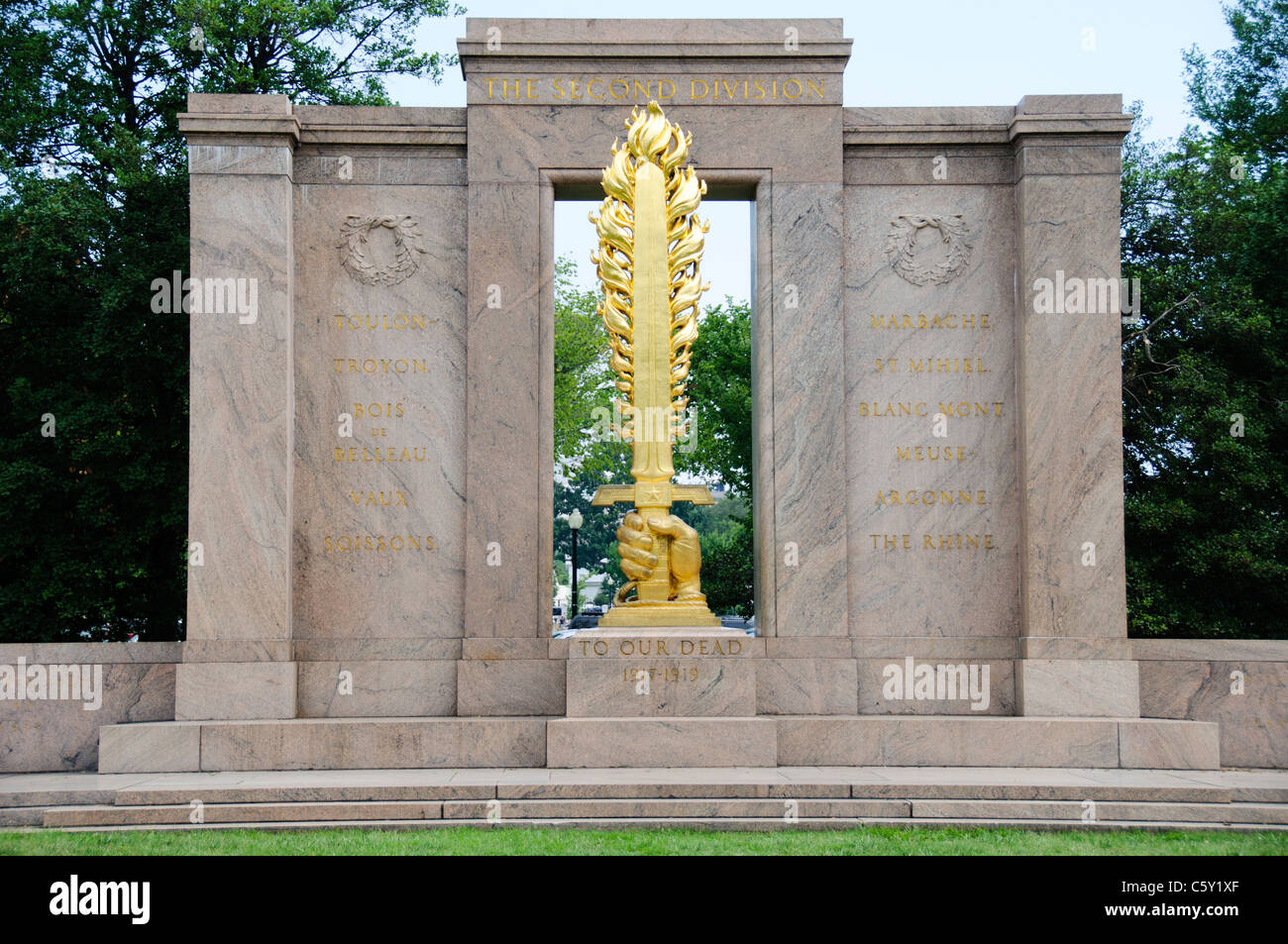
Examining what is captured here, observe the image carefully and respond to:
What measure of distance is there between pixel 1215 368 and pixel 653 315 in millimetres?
13296

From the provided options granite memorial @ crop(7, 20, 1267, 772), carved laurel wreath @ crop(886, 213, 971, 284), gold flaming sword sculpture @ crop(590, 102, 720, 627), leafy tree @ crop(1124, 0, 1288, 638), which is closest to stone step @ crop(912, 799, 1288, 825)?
granite memorial @ crop(7, 20, 1267, 772)

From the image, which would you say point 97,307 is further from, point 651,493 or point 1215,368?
point 1215,368

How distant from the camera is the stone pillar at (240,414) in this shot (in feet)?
41.1

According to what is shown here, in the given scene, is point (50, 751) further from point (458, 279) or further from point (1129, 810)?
point (1129, 810)

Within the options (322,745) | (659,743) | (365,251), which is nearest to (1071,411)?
(659,743)

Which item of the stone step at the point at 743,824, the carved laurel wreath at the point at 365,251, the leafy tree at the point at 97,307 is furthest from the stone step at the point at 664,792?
the leafy tree at the point at 97,307

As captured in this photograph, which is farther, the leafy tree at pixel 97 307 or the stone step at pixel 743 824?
the leafy tree at pixel 97 307

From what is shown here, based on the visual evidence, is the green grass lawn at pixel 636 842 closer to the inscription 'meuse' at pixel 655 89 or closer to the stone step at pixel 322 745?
the stone step at pixel 322 745

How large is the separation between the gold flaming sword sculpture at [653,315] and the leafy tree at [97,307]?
954 cm

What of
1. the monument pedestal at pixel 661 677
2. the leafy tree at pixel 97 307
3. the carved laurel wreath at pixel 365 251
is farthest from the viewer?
the leafy tree at pixel 97 307

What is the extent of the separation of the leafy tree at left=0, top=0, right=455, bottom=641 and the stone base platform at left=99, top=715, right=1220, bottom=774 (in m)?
8.56

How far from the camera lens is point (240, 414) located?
42.2 ft

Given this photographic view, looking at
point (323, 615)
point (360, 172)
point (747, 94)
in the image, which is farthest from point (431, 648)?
point (747, 94)

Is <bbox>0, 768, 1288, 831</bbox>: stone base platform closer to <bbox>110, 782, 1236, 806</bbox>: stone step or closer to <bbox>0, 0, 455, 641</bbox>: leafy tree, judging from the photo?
<bbox>110, 782, 1236, 806</bbox>: stone step
